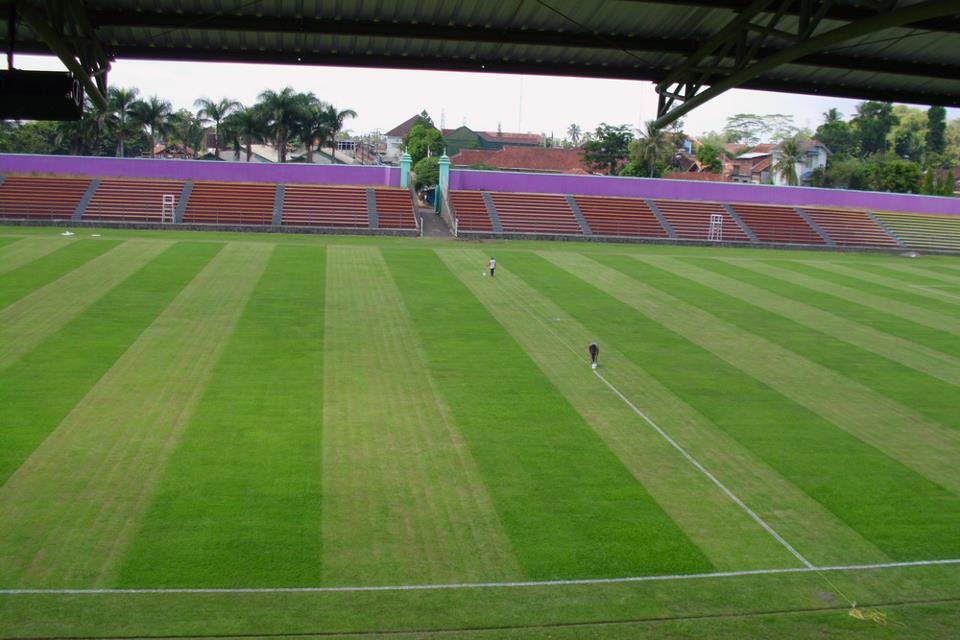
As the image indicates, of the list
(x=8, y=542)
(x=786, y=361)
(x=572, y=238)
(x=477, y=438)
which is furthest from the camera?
(x=572, y=238)

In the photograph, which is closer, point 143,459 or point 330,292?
point 143,459

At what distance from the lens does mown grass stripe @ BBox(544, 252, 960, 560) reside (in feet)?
44.7

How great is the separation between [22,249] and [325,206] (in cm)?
2118

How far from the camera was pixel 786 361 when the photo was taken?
23.4 m

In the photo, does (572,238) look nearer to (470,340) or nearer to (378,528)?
(470,340)

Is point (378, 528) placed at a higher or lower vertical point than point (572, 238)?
lower

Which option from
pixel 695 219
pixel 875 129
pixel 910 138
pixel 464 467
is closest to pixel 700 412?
pixel 464 467

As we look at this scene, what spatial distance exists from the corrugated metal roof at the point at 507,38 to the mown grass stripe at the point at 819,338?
6794 mm

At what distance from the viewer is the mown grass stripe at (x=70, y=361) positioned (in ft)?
51.5

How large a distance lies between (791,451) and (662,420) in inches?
104

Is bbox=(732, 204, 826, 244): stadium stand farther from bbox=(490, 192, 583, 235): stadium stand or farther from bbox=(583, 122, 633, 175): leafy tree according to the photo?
bbox=(583, 122, 633, 175): leafy tree

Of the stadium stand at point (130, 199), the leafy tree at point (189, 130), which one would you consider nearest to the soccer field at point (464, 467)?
the stadium stand at point (130, 199)

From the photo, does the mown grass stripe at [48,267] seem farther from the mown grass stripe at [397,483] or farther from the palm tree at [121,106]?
the palm tree at [121,106]

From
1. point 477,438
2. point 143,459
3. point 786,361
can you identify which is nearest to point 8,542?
point 143,459
